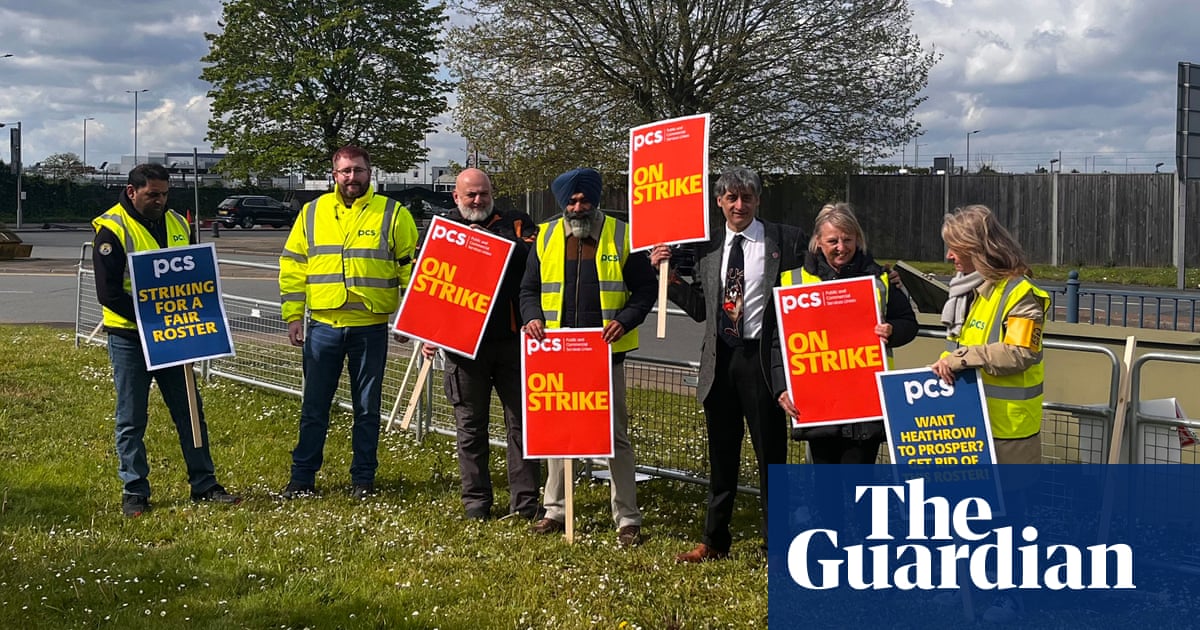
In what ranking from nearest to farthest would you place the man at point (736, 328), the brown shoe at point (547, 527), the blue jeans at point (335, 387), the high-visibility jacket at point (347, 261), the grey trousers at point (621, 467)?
the man at point (736, 328), the grey trousers at point (621, 467), the brown shoe at point (547, 527), the high-visibility jacket at point (347, 261), the blue jeans at point (335, 387)

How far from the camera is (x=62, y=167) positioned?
72688mm

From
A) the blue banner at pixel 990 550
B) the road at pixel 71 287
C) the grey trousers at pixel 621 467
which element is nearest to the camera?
the blue banner at pixel 990 550

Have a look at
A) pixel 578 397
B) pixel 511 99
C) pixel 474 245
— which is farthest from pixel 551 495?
pixel 511 99

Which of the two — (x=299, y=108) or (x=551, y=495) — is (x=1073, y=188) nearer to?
(x=299, y=108)

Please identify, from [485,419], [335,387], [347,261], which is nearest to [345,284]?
[347,261]

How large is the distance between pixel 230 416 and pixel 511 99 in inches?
793

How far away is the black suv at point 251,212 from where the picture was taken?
53250 millimetres

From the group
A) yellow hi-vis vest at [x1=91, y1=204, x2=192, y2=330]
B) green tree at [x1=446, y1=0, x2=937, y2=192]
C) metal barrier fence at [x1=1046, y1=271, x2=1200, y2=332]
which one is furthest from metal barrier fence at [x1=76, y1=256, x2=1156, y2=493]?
green tree at [x1=446, y1=0, x2=937, y2=192]

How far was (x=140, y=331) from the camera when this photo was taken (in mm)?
6855

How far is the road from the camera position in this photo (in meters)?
15.4

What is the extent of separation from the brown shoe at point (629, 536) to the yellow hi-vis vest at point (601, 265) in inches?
42.2

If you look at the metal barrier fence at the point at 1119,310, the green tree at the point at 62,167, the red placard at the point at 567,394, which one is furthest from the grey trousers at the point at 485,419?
the green tree at the point at 62,167

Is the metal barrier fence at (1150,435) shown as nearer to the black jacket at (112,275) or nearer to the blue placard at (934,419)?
the blue placard at (934,419)

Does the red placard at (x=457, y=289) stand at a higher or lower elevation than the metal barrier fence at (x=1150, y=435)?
higher
